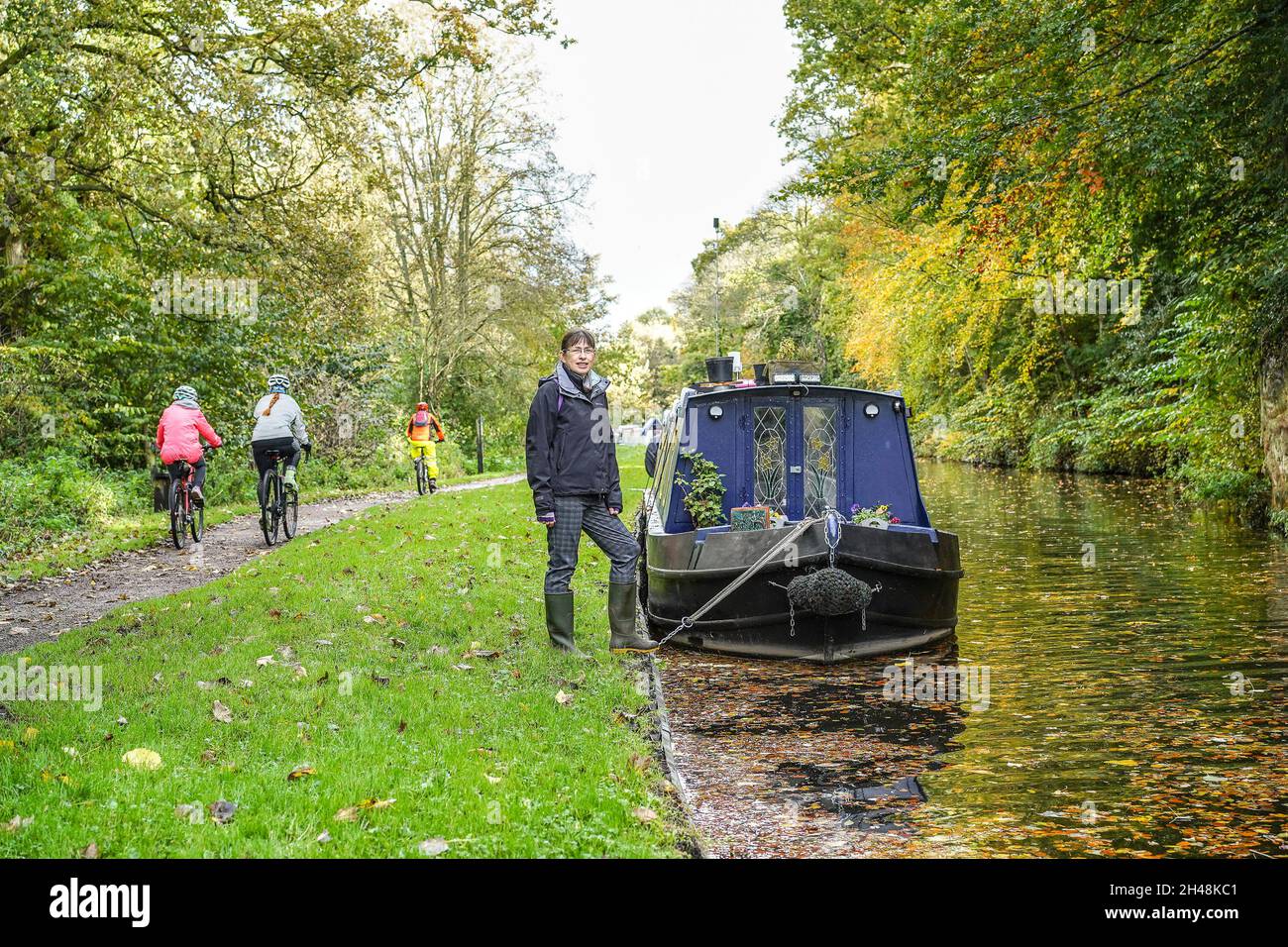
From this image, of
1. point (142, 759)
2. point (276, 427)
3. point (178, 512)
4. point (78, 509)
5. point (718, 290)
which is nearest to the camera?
point (142, 759)

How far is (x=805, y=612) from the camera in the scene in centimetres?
798

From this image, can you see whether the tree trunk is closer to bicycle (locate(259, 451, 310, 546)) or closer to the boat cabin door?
the boat cabin door

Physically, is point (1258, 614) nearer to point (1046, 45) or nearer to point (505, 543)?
point (1046, 45)

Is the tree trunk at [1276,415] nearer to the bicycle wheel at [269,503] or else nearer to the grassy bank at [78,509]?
the bicycle wheel at [269,503]

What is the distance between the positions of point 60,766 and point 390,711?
159 centimetres

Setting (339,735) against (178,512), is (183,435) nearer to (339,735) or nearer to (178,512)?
(178,512)

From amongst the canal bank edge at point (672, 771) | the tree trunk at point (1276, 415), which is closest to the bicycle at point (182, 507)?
the canal bank edge at point (672, 771)

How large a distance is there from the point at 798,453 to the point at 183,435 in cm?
738

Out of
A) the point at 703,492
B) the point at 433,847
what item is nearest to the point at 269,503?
the point at 703,492

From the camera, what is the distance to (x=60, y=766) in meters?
4.38

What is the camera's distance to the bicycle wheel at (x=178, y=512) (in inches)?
495

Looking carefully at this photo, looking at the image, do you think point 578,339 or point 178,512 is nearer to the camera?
point 578,339

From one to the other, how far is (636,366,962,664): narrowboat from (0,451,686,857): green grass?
0.96 m

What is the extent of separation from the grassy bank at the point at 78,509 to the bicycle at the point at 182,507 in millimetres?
571
